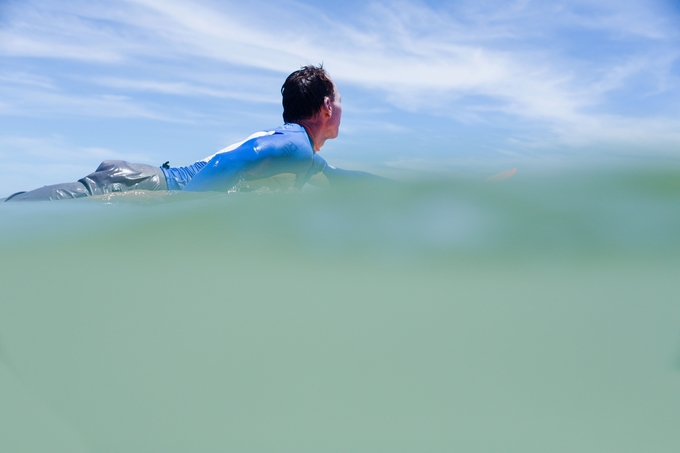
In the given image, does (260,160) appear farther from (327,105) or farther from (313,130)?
Answer: (327,105)

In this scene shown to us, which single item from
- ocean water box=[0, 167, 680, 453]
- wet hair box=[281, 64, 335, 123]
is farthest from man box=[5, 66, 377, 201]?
ocean water box=[0, 167, 680, 453]

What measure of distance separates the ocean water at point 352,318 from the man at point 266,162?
189mm

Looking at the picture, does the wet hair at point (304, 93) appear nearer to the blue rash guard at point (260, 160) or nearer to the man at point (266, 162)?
the man at point (266, 162)

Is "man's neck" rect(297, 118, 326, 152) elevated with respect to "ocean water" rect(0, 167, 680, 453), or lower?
elevated

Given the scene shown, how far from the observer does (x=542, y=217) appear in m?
3.97

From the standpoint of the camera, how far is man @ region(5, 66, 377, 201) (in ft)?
15.5

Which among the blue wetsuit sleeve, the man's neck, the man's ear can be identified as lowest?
the blue wetsuit sleeve

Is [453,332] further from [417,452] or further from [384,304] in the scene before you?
[417,452]

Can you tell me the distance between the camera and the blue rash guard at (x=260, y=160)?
15.3ft

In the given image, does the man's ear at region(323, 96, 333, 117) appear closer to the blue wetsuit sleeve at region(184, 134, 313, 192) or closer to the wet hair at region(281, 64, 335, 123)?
the wet hair at region(281, 64, 335, 123)

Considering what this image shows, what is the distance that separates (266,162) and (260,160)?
61 mm

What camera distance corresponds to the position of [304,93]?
5398mm

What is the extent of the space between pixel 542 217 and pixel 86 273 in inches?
154

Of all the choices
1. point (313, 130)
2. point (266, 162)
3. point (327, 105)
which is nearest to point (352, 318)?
point (266, 162)
